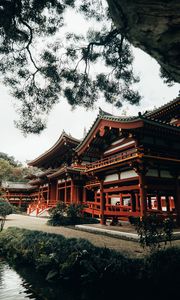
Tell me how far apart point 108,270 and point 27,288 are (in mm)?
2402

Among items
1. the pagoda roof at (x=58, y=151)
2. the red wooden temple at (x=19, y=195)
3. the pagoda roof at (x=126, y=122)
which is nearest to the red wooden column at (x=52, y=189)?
the pagoda roof at (x=58, y=151)

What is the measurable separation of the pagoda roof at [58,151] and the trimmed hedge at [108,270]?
18248mm

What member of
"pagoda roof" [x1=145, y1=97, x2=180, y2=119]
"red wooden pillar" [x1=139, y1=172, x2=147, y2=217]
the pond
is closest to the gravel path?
the pond

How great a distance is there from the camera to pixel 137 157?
10.8 meters

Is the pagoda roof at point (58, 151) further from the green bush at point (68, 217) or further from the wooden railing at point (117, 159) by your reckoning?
the wooden railing at point (117, 159)

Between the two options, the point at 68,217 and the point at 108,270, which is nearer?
the point at 108,270

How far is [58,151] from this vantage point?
27.6m

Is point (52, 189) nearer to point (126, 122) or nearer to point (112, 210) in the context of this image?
point (112, 210)

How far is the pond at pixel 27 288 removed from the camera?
5023mm

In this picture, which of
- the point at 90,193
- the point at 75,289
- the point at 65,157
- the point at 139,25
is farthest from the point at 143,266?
the point at 65,157

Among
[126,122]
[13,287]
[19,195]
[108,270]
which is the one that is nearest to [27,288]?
[13,287]

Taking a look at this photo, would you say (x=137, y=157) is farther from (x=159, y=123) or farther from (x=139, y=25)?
(x=139, y=25)

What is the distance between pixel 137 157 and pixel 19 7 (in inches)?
301

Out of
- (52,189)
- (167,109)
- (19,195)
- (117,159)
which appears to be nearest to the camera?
(117,159)
